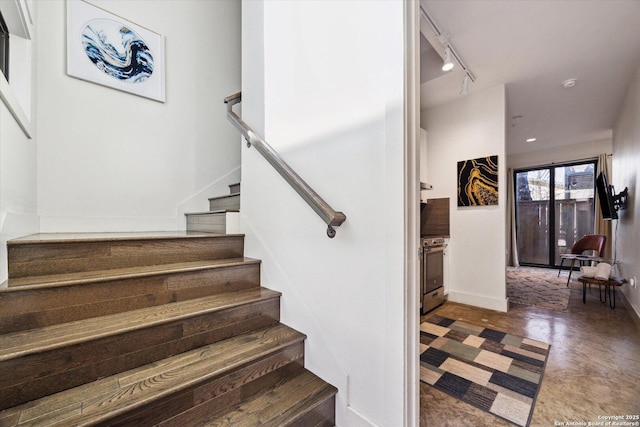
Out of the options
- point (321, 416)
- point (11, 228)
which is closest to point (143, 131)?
point (11, 228)

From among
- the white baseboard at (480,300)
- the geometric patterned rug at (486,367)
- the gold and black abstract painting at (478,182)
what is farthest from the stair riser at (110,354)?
the gold and black abstract painting at (478,182)

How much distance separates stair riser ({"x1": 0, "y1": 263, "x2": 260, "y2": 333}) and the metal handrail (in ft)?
2.39

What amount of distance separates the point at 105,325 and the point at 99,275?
0.29m

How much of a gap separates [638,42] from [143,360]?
467 centimetres

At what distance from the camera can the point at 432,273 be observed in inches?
127

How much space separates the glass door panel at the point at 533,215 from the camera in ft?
20.9

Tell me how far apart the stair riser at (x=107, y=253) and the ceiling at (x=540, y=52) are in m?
2.52

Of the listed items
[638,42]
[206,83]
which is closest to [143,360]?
[206,83]

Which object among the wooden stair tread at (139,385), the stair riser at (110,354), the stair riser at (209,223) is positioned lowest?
the wooden stair tread at (139,385)

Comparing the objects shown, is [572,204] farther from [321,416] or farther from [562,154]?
[321,416]

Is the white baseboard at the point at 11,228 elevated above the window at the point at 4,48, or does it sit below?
below

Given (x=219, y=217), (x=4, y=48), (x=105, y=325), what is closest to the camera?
(x=105, y=325)

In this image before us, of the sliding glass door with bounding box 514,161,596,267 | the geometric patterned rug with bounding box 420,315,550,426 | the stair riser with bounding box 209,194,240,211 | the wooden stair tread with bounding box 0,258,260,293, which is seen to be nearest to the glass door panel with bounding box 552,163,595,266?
the sliding glass door with bounding box 514,161,596,267

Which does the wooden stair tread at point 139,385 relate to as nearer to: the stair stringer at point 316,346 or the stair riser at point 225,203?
the stair stringer at point 316,346
